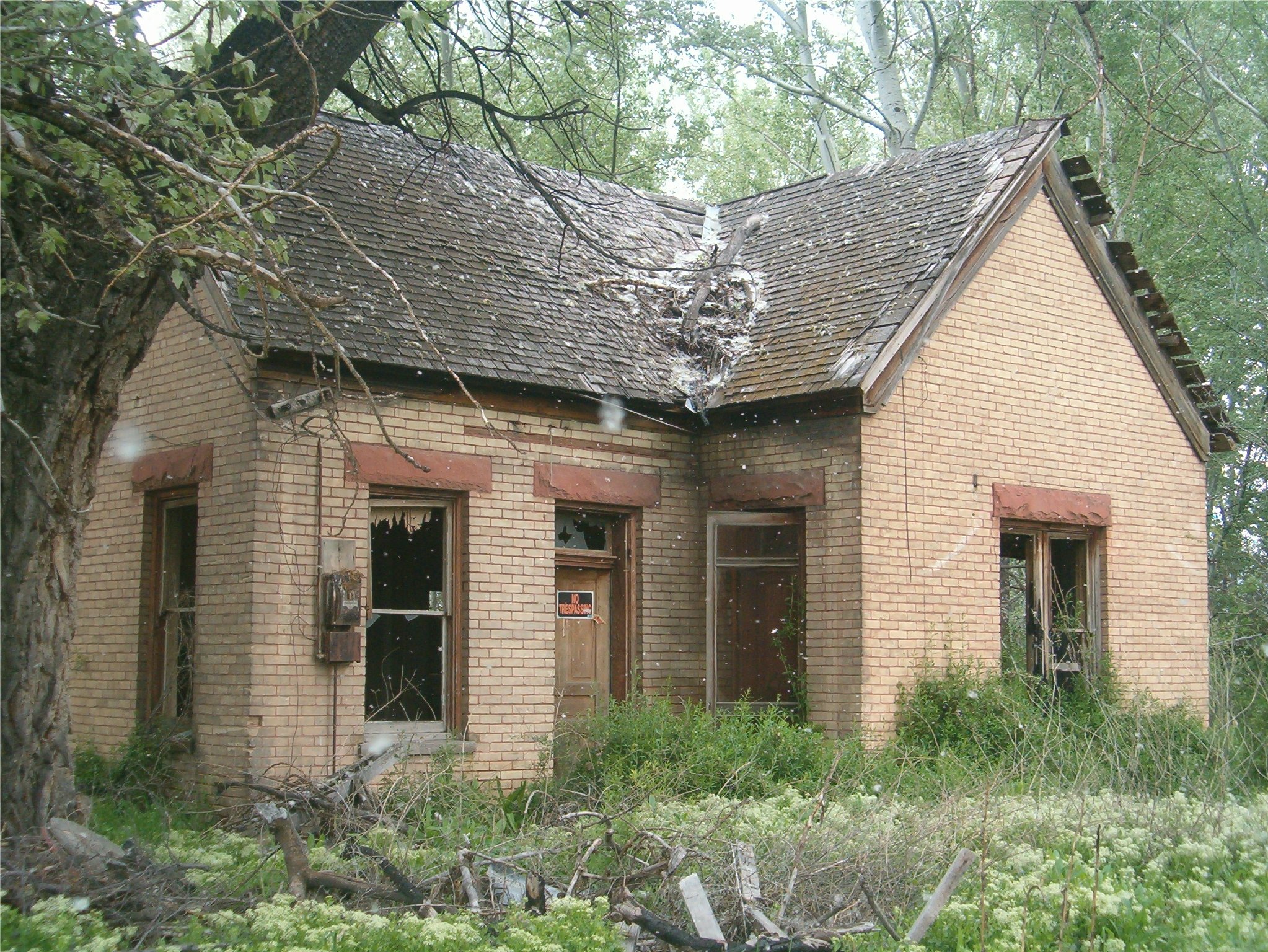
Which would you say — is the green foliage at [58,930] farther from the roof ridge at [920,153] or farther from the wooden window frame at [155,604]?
the roof ridge at [920,153]

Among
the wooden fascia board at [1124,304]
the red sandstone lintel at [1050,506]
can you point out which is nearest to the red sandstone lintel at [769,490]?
the red sandstone lintel at [1050,506]

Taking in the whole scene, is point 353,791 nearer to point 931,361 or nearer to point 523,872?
point 523,872

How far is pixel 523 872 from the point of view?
7.26m

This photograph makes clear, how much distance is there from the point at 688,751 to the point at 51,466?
579cm

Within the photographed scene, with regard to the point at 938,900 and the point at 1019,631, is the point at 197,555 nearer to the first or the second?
the point at 938,900

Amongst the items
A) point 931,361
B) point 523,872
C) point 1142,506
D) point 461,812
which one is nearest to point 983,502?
point 931,361

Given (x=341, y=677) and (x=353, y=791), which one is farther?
(x=341, y=677)

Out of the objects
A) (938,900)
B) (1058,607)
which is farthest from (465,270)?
(938,900)

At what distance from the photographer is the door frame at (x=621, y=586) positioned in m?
13.0

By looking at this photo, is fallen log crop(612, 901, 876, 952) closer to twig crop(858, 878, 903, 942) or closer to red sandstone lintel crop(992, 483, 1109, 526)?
twig crop(858, 878, 903, 942)

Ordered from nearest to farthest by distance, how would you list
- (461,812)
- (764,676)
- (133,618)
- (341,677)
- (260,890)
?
(260,890) → (461,812) → (341,677) → (133,618) → (764,676)

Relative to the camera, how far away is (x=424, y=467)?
1116 cm

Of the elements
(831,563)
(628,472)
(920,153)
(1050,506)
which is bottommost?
(831,563)

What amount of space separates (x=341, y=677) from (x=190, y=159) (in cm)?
444
